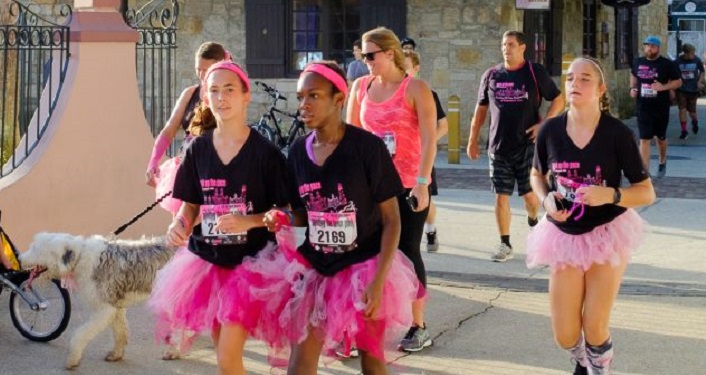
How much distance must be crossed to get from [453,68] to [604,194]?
48.2 ft

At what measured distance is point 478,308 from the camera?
8.55 m

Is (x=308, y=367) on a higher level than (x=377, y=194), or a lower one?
lower

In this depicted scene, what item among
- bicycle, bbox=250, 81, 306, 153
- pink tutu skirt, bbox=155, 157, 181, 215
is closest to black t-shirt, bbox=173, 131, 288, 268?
pink tutu skirt, bbox=155, 157, 181, 215

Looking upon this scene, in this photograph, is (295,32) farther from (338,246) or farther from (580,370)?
(338,246)

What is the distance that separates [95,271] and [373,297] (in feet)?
7.94

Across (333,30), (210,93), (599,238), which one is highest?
(333,30)

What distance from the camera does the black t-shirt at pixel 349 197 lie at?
5.16 metres

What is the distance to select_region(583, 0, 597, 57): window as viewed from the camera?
26281 mm

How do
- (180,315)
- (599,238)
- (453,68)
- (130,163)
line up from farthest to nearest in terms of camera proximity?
(453,68)
(130,163)
(599,238)
(180,315)

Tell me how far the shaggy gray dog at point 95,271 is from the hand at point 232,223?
185 centimetres

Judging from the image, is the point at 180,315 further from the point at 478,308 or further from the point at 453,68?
the point at 453,68

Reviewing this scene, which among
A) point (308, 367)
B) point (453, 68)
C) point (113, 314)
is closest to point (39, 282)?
point (113, 314)

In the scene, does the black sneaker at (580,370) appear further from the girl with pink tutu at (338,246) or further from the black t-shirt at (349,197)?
the black t-shirt at (349,197)

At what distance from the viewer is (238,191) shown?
5387 millimetres
